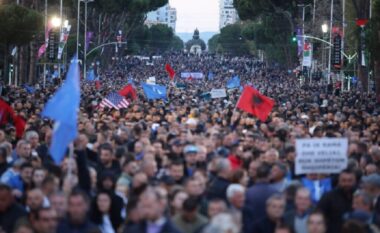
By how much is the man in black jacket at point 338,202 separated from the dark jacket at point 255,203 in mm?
550

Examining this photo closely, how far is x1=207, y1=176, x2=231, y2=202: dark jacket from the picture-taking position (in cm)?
1175

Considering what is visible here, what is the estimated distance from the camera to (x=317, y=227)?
9.30m

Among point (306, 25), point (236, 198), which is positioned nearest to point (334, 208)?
point (236, 198)

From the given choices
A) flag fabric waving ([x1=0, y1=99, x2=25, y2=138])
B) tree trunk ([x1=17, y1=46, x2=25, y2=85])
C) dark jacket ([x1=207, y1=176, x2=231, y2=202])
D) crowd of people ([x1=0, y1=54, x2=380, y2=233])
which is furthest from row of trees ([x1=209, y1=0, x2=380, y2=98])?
dark jacket ([x1=207, y1=176, x2=231, y2=202])

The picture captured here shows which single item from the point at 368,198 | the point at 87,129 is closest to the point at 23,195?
the point at 368,198

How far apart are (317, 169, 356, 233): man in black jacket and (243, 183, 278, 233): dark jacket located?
1.80 ft

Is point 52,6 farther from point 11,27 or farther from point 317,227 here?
point 317,227

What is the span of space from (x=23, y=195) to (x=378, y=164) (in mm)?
5348

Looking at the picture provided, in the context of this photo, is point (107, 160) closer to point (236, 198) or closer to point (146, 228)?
point (236, 198)

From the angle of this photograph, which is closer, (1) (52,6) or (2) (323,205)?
(2) (323,205)

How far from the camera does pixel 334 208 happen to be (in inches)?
443

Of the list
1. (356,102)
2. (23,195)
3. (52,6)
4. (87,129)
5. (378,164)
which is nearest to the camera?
(23,195)

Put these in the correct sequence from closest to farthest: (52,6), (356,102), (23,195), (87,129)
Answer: (23,195) < (87,129) < (356,102) < (52,6)

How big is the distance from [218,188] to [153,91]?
2499 cm
